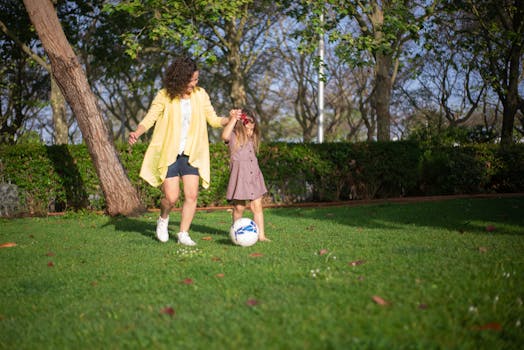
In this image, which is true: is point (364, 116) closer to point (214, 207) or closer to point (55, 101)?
point (55, 101)

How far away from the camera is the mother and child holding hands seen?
5824mm

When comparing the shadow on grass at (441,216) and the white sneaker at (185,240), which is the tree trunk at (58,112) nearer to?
the shadow on grass at (441,216)

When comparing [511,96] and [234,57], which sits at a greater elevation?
[234,57]

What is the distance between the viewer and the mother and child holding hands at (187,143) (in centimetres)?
582

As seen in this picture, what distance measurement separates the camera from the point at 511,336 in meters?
2.74

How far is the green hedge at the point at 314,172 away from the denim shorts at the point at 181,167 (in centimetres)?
615

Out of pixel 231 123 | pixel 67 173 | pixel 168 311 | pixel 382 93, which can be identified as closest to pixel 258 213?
pixel 231 123

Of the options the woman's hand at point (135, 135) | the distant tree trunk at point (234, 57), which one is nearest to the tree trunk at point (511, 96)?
the distant tree trunk at point (234, 57)

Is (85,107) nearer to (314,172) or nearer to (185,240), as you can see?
(185,240)

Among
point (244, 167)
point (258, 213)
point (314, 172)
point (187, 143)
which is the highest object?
point (187, 143)

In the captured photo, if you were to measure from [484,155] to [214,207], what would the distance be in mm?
7586

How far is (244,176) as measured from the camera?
610 centimetres

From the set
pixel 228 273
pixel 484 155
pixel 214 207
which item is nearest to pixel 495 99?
pixel 484 155

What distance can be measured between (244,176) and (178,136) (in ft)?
3.21
